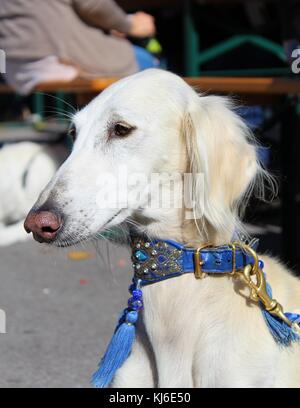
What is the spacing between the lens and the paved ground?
357 centimetres

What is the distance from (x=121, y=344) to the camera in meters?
2.46

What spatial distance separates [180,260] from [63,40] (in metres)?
3.79

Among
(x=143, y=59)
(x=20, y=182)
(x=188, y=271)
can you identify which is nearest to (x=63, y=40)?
(x=143, y=59)

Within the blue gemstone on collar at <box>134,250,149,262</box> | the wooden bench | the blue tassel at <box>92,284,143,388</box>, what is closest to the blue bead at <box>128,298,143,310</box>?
the blue tassel at <box>92,284,143,388</box>

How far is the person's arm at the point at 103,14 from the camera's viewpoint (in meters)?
5.58

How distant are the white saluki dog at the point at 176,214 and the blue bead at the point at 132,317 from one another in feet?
0.10

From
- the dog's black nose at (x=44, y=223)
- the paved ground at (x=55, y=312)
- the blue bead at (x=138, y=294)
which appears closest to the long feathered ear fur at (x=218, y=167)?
the blue bead at (x=138, y=294)

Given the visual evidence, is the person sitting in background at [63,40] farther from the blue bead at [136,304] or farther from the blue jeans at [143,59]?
the blue bead at [136,304]

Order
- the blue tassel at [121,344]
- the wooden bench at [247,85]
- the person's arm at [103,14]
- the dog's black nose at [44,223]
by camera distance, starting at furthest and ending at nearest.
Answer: the person's arm at [103,14] → the wooden bench at [247,85] → the blue tassel at [121,344] → the dog's black nose at [44,223]

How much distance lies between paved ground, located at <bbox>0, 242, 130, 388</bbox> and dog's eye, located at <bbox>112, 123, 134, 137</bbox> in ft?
1.98
